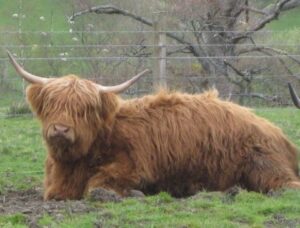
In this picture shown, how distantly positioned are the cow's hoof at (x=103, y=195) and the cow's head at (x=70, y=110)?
0.56 m

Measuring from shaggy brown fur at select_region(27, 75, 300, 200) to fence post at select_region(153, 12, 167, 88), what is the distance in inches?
170

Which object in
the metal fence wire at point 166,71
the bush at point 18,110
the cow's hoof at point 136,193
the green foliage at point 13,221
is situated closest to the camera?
the green foliage at point 13,221

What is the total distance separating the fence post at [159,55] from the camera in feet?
42.1

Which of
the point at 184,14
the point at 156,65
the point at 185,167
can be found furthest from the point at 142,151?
the point at 184,14

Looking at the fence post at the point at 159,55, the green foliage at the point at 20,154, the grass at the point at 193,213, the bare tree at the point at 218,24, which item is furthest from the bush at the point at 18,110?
the grass at the point at 193,213

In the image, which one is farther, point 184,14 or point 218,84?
point 184,14

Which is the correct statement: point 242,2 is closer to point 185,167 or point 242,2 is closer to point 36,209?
point 185,167

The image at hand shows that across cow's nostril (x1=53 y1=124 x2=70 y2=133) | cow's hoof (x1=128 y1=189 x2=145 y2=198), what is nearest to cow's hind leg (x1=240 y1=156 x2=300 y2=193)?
cow's hoof (x1=128 y1=189 x2=145 y2=198)

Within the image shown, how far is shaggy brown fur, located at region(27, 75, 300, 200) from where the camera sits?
794 cm

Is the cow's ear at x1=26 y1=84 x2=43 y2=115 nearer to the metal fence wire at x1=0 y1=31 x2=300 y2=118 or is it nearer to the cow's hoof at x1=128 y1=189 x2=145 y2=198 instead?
the cow's hoof at x1=128 y1=189 x2=145 y2=198

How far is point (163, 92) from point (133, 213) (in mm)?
2213

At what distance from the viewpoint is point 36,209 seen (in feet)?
22.7

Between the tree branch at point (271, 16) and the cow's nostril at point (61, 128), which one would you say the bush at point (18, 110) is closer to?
the cow's nostril at point (61, 128)

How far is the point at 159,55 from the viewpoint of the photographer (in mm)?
12914
